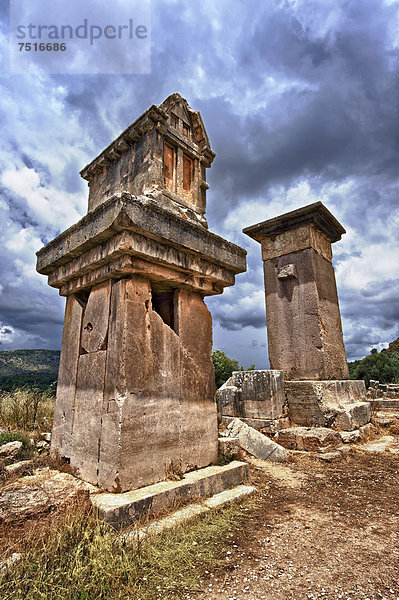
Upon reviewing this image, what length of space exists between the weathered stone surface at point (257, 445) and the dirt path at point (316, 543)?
0.74 meters

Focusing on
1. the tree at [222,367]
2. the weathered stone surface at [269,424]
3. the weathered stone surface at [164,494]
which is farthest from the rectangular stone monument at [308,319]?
the tree at [222,367]

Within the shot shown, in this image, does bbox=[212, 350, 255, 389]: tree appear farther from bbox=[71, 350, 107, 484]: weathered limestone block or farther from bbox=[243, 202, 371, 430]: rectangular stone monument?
bbox=[71, 350, 107, 484]: weathered limestone block

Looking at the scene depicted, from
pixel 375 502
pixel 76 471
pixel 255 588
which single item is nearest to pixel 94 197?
pixel 76 471

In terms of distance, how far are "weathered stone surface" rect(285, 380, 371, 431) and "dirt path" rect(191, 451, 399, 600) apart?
1.60 m

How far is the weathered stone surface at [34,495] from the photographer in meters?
2.03

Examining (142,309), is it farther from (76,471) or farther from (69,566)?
(69,566)

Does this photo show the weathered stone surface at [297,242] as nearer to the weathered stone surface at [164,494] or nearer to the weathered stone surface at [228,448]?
the weathered stone surface at [228,448]

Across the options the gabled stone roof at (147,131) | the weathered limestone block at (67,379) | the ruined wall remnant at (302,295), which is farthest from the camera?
the ruined wall remnant at (302,295)

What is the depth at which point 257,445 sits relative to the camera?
4594 millimetres

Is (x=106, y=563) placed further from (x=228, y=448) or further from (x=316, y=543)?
(x=228, y=448)

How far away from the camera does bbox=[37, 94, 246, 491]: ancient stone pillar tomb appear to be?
2.54 meters

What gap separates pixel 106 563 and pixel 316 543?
1.36m

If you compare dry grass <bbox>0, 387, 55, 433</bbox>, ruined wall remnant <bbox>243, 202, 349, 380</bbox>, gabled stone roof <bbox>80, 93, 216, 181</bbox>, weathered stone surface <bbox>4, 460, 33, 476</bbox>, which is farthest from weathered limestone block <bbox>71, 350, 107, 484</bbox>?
ruined wall remnant <bbox>243, 202, 349, 380</bbox>

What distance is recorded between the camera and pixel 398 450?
191 inches
